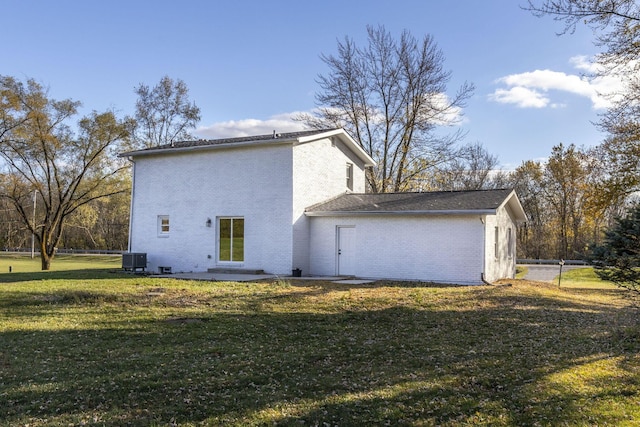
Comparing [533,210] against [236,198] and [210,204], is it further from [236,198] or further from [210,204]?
[210,204]

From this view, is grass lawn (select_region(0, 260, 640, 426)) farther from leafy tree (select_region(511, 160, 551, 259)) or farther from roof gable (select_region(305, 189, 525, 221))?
leafy tree (select_region(511, 160, 551, 259))

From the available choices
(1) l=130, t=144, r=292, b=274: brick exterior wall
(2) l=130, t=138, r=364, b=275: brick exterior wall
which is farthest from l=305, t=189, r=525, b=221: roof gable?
(1) l=130, t=144, r=292, b=274: brick exterior wall

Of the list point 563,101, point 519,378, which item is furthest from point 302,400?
point 563,101

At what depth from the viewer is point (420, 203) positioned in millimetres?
18125

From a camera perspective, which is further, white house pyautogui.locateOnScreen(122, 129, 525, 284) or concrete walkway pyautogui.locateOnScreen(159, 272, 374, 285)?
white house pyautogui.locateOnScreen(122, 129, 525, 284)

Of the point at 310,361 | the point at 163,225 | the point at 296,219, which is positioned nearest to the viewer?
the point at 310,361

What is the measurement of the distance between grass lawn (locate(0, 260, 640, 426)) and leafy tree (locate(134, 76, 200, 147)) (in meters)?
27.8

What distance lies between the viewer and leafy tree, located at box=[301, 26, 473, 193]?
103 ft

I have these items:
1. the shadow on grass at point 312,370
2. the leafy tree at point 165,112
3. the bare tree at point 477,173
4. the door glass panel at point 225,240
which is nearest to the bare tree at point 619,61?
the shadow on grass at point 312,370

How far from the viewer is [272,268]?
1833 centimetres

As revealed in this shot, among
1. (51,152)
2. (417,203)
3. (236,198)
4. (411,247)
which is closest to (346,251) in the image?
(411,247)

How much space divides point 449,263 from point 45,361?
13331mm

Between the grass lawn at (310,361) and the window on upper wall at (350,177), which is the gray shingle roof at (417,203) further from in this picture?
the grass lawn at (310,361)

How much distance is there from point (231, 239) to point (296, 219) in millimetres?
2950
